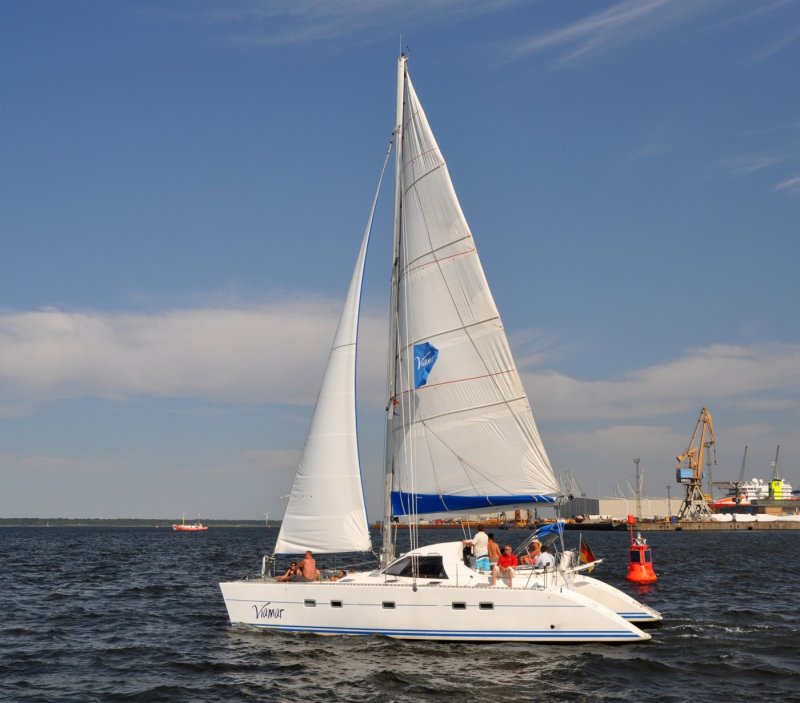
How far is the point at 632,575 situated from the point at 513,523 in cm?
14965

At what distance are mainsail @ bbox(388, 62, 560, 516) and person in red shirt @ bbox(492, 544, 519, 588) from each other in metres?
1.64

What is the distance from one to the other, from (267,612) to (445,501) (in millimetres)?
6110

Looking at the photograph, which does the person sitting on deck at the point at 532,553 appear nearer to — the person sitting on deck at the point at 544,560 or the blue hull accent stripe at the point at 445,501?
the person sitting on deck at the point at 544,560

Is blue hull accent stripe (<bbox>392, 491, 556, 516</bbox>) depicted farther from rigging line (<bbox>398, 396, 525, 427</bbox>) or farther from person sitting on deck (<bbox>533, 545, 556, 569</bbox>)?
rigging line (<bbox>398, 396, 525, 427</bbox>)

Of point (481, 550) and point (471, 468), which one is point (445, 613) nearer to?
point (481, 550)

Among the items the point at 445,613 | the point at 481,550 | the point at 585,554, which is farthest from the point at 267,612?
the point at 585,554

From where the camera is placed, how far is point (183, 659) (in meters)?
23.4

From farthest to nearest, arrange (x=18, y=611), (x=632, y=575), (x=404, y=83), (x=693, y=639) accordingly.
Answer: (x=632, y=575)
(x=18, y=611)
(x=404, y=83)
(x=693, y=639)

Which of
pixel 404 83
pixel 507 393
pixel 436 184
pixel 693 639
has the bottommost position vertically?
pixel 693 639

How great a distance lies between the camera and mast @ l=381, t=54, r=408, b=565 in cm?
2591

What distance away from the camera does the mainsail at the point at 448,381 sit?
25547mm

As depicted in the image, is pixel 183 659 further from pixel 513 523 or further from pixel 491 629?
pixel 513 523

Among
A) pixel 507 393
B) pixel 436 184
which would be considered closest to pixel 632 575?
pixel 507 393

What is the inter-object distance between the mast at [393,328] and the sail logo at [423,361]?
772 mm
